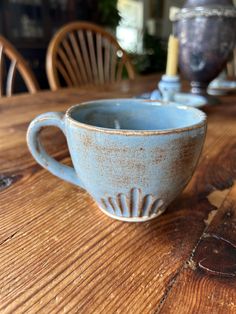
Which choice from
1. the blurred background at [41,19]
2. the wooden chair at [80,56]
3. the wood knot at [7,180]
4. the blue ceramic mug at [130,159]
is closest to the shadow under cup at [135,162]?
the blue ceramic mug at [130,159]

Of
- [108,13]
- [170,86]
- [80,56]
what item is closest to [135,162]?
[170,86]

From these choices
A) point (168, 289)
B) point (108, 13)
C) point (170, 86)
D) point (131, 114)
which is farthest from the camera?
point (108, 13)

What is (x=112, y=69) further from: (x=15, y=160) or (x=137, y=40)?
(x=137, y=40)

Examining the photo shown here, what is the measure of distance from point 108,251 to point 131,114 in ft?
0.52

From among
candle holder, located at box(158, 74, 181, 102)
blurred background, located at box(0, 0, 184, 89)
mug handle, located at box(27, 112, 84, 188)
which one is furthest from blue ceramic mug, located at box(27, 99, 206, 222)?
blurred background, located at box(0, 0, 184, 89)

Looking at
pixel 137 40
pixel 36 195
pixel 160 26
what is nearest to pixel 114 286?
pixel 36 195

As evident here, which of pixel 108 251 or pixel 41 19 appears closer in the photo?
pixel 108 251

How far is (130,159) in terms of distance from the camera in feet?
0.78

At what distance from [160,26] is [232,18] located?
429cm

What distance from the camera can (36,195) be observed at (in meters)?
0.35

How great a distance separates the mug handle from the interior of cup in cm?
3

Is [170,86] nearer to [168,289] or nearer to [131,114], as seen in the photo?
[131,114]

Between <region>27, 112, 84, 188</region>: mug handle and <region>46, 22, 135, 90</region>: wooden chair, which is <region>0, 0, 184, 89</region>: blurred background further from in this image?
<region>27, 112, 84, 188</region>: mug handle

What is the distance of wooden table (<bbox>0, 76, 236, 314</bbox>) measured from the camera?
0.21 metres
